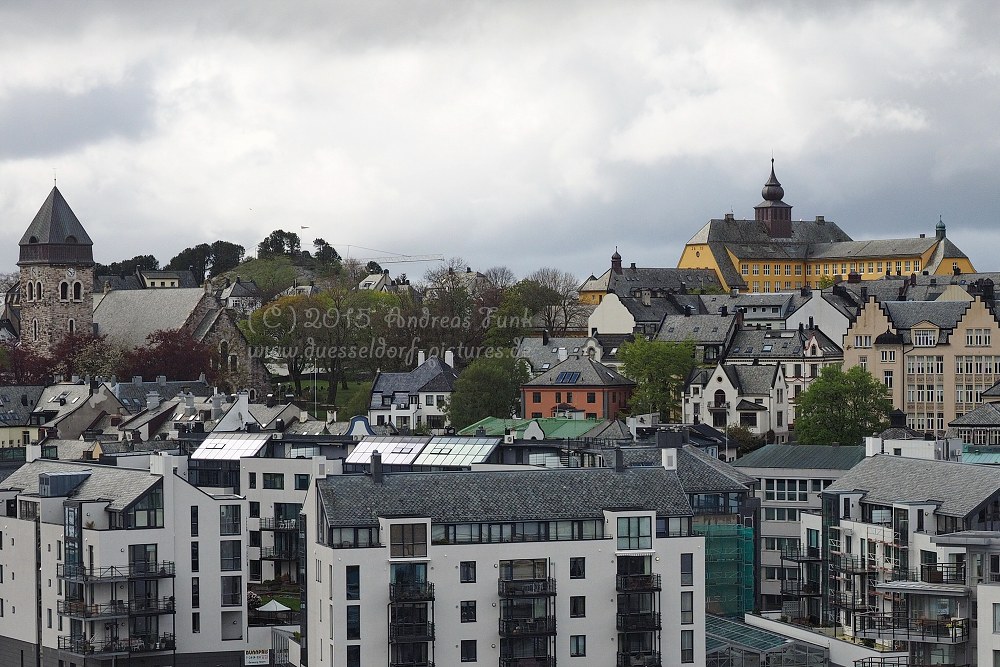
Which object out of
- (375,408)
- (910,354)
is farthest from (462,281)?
(910,354)

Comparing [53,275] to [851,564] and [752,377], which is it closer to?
[752,377]

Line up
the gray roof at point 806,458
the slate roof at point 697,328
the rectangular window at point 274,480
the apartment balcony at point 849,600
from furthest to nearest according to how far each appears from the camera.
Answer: the slate roof at point 697,328 < the rectangular window at point 274,480 < the gray roof at point 806,458 < the apartment balcony at point 849,600

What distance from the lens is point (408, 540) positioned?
63.1 m

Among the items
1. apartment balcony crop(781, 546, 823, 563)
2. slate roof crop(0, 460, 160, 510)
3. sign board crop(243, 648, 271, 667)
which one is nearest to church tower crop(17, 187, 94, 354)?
slate roof crop(0, 460, 160, 510)

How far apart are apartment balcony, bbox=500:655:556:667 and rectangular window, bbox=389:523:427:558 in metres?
4.29

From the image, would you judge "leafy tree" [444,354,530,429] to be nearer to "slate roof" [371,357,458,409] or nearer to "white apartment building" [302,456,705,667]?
"slate roof" [371,357,458,409]

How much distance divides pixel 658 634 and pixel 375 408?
254ft

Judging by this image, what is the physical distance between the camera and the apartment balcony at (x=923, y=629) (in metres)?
63.5

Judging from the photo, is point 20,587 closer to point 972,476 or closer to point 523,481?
point 523,481

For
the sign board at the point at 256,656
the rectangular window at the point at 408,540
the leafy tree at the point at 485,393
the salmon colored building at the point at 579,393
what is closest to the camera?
the rectangular window at the point at 408,540

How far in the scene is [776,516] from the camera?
91.2m

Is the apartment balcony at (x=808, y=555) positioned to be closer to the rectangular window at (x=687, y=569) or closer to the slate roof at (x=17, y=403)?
the rectangular window at (x=687, y=569)

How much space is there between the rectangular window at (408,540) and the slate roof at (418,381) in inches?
3043

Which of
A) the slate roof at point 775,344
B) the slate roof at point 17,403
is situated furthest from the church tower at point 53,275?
the slate roof at point 775,344
